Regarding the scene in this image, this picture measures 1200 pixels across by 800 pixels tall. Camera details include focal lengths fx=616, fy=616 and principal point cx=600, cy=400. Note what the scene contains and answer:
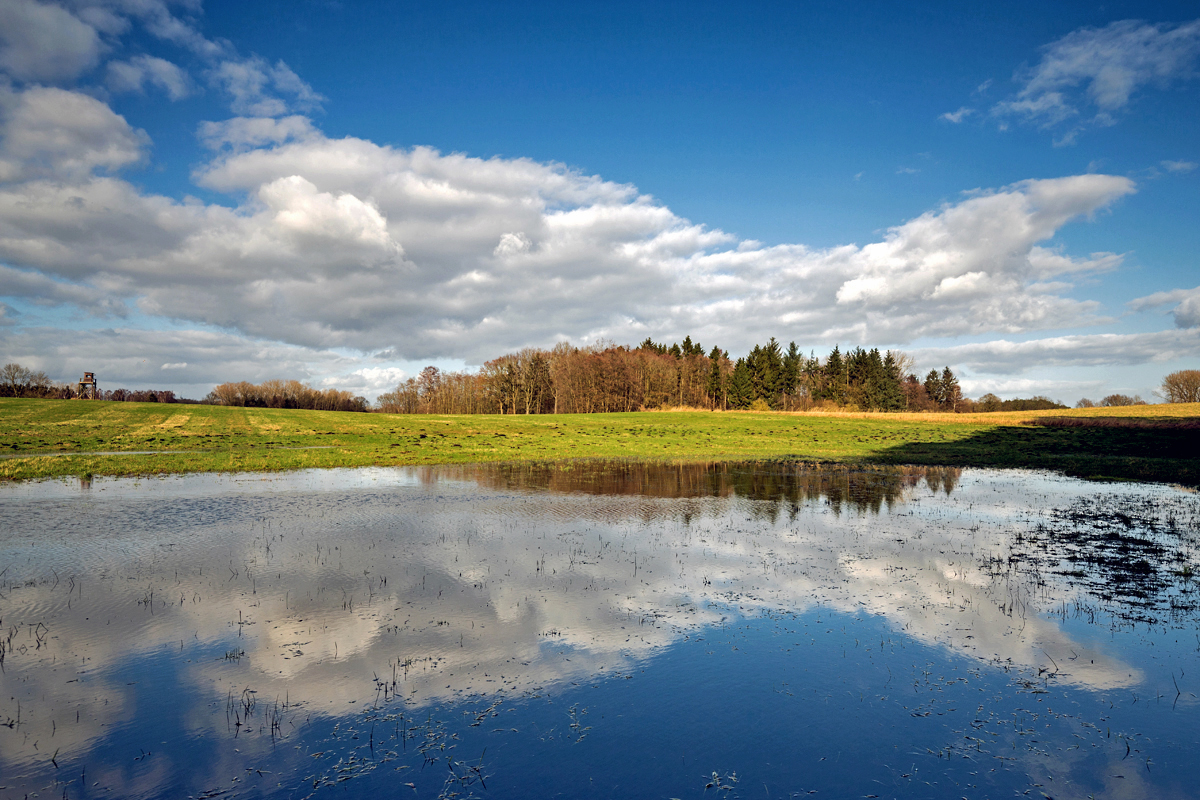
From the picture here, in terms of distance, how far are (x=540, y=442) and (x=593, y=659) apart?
130 feet

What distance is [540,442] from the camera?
4794 cm

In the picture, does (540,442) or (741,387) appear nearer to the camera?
(540,442)

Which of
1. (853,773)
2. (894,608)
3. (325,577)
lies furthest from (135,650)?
(894,608)

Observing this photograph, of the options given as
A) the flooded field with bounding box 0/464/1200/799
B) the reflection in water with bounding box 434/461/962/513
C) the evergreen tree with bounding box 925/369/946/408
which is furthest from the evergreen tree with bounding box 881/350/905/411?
the flooded field with bounding box 0/464/1200/799

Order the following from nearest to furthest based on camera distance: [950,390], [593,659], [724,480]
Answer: [593,659], [724,480], [950,390]

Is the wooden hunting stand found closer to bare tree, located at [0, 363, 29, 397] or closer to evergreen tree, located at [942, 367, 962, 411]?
bare tree, located at [0, 363, 29, 397]

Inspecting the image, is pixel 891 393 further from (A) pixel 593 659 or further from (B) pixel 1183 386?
(A) pixel 593 659

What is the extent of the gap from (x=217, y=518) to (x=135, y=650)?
33.7 feet

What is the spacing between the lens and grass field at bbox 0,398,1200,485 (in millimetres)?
32938

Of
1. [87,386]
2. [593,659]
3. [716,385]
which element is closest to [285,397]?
[87,386]

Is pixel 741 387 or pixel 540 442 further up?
pixel 741 387

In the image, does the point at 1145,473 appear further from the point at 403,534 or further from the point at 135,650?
the point at 135,650

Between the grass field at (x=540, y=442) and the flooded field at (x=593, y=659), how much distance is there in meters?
17.8

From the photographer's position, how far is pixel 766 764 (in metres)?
6.19
